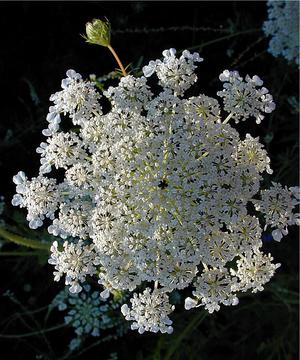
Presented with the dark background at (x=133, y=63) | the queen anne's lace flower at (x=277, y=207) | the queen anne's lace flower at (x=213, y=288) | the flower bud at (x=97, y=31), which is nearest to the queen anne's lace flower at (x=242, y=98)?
the queen anne's lace flower at (x=277, y=207)

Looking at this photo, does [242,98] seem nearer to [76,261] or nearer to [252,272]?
[252,272]

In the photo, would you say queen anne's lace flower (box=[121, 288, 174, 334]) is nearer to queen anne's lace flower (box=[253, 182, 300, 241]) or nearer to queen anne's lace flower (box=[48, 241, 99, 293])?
queen anne's lace flower (box=[48, 241, 99, 293])

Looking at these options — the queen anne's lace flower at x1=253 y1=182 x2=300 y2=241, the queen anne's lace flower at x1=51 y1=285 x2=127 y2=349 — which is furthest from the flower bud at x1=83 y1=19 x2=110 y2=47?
the queen anne's lace flower at x1=51 y1=285 x2=127 y2=349

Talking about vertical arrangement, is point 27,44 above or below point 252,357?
above

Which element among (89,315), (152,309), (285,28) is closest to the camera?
(152,309)

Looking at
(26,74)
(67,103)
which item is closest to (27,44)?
(26,74)

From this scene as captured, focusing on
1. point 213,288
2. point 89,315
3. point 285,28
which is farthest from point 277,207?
point 285,28

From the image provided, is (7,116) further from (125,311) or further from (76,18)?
(125,311)
